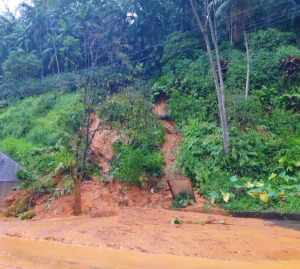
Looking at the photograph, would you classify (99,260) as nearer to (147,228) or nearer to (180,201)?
(147,228)

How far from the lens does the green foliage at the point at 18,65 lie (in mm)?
27547

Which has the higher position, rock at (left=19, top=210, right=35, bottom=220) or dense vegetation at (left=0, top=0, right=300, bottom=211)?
dense vegetation at (left=0, top=0, right=300, bottom=211)

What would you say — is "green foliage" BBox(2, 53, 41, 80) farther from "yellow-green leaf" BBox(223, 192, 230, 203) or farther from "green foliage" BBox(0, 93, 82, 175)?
"yellow-green leaf" BBox(223, 192, 230, 203)

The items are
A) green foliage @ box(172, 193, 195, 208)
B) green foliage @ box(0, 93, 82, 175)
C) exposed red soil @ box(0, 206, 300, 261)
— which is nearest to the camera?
exposed red soil @ box(0, 206, 300, 261)

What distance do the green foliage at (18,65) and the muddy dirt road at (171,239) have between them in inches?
937

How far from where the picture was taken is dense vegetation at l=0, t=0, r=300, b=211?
11078 mm

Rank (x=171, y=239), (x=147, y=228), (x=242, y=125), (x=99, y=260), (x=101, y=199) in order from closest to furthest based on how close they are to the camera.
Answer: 1. (x=99, y=260)
2. (x=171, y=239)
3. (x=147, y=228)
4. (x=101, y=199)
5. (x=242, y=125)

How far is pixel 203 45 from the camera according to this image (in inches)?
896

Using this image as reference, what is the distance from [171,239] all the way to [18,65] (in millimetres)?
27767

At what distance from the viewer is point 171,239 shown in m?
5.95

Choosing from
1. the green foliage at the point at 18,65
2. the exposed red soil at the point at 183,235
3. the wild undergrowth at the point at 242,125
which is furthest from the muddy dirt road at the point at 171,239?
the green foliage at the point at 18,65

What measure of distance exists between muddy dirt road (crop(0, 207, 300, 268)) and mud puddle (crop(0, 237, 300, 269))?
3 centimetres

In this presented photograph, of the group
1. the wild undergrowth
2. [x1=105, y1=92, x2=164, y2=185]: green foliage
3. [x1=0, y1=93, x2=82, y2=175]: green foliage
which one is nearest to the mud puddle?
the wild undergrowth

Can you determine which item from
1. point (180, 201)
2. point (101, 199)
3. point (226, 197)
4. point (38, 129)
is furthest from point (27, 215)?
point (38, 129)
